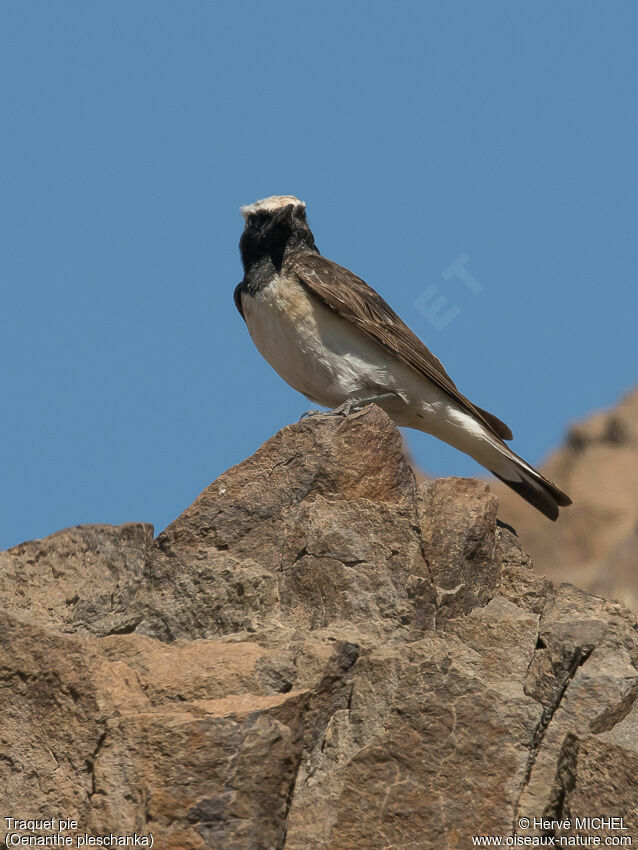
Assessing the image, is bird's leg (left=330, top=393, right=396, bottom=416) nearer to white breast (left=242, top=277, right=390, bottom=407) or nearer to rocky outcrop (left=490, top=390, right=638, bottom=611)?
white breast (left=242, top=277, right=390, bottom=407)

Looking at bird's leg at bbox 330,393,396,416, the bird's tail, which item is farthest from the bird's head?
the bird's tail

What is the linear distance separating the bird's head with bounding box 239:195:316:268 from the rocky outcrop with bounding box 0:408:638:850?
9.33 feet

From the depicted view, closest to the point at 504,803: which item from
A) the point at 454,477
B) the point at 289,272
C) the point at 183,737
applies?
the point at 183,737

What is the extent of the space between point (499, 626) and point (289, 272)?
409cm

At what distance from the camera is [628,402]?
35.7 m

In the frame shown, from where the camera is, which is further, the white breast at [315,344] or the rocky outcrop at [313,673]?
the white breast at [315,344]

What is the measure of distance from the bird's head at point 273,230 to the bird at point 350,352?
0.01m

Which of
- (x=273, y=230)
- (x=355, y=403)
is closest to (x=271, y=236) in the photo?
(x=273, y=230)

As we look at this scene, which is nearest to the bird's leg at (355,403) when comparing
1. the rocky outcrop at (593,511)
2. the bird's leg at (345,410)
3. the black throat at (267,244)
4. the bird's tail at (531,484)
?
the bird's leg at (345,410)

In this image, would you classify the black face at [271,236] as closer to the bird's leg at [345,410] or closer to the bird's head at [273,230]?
the bird's head at [273,230]

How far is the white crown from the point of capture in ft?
35.4

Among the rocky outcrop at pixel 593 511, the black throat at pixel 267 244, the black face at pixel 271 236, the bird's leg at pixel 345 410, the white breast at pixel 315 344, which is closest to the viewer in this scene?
the bird's leg at pixel 345 410

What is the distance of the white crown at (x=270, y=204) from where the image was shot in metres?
10.8

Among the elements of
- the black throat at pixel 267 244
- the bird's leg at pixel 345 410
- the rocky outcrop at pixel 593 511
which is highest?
the rocky outcrop at pixel 593 511
